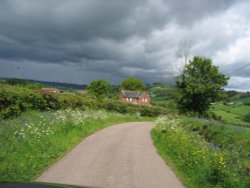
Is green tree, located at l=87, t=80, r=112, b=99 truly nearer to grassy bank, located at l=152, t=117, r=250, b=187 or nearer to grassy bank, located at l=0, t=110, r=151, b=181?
grassy bank, located at l=0, t=110, r=151, b=181

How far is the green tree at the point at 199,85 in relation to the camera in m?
56.1

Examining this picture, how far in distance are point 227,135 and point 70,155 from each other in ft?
33.4

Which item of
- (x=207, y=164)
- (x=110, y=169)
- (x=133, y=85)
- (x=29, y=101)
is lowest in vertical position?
(x=110, y=169)

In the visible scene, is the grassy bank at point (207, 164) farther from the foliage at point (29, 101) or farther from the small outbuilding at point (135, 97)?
the small outbuilding at point (135, 97)

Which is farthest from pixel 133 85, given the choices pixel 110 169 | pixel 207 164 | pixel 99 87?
pixel 207 164

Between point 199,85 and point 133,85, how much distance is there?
8516cm

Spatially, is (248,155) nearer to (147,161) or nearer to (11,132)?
(147,161)

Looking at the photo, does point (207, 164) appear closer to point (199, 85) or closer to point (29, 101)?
point (29, 101)

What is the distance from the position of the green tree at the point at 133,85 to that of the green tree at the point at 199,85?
80.7 m

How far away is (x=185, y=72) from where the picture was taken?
59375 millimetres

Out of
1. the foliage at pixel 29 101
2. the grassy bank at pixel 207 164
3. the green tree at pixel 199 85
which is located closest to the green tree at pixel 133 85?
the green tree at pixel 199 85

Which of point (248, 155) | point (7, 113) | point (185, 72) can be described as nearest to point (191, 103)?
point (185, 72)

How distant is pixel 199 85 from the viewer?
184 feet

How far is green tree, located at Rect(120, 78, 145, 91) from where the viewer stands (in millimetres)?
140250
